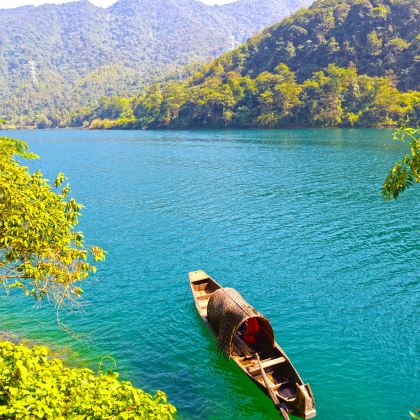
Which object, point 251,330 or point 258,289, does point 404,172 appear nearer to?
point 251,330

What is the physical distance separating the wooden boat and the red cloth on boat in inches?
4.3

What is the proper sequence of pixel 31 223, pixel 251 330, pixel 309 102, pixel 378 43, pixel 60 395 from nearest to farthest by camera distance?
pixel 60 395 < pixel 31 223 < pixel 251 330 < pixel 309 102 < pixel 378 43

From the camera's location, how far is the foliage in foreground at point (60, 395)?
8.41 meters

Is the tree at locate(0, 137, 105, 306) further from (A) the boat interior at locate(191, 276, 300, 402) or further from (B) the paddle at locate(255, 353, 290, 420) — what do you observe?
(A) the boat interior at locate(191, 276, 300, 402)

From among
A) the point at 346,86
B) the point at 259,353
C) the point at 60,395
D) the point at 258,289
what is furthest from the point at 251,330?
the point at 346,86

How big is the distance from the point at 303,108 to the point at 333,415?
15296 centimetres

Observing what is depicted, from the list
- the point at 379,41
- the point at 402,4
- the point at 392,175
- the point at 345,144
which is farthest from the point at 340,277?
the point at 402,4

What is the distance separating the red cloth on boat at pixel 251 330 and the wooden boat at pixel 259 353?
11 cm

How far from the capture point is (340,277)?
1251 inches

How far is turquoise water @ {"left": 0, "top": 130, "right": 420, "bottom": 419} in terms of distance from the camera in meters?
20.8

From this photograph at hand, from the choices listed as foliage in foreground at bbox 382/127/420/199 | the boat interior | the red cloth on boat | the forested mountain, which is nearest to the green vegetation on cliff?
the forested mountain

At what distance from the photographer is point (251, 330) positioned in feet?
74.9

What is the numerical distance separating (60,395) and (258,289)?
22.7 m

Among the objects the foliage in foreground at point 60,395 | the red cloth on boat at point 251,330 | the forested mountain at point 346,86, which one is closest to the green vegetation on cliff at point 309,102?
the forested mountain at point 346,86
